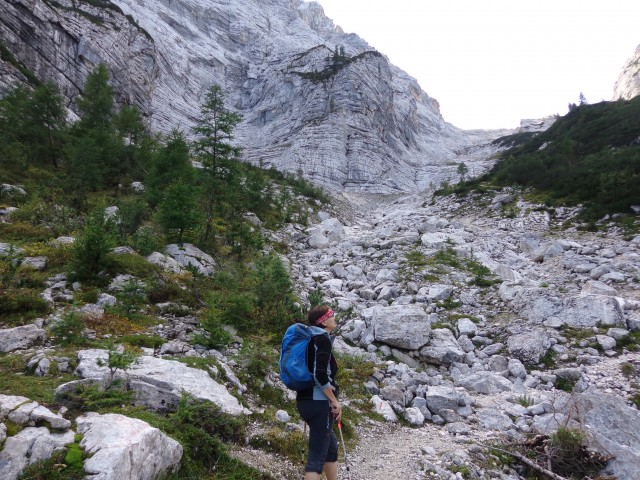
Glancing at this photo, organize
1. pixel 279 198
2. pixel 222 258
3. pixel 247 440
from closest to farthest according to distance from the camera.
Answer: pixel 247 440, pixel 222 258, pixel 279 198

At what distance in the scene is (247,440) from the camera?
476 centimetres

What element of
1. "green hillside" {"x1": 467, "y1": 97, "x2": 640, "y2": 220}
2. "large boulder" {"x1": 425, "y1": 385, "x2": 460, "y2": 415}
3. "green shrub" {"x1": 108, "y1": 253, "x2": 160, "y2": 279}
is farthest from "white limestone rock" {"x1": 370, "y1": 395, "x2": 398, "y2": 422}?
"green hillside" {"x1": 467, "y1": 97, "x2": 640, "y2": 220}

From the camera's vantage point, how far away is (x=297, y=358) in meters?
3.95

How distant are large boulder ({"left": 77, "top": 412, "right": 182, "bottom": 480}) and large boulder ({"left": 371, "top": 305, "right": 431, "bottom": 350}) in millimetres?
6494

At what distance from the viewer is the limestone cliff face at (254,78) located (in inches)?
1670

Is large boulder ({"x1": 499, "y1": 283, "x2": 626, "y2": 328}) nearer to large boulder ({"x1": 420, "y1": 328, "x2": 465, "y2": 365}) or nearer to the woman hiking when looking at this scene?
large boulder ({"x1": 420, "y1": 328, "x2": 465, "y2": 365})

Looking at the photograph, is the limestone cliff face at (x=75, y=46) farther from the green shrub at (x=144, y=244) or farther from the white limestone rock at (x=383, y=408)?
the white limestone rock at (x=383, y=408)

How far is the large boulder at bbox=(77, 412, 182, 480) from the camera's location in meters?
3.00

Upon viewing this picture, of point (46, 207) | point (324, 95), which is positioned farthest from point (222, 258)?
point (324, 95)

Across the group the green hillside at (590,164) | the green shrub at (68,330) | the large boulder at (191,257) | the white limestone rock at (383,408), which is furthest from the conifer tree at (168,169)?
the green hillside at (590,164)

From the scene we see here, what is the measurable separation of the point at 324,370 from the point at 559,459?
14.1 ft

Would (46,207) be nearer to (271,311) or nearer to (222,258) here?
(222,258)

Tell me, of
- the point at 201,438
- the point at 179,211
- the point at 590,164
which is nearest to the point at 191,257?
the point at 179,211

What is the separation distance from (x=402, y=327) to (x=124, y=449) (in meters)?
7.42
